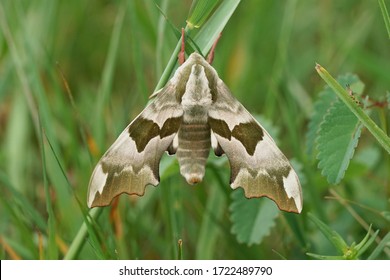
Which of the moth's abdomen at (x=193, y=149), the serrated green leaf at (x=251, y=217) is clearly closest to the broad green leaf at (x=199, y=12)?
the moth's abdomen at (x=193, y=149)

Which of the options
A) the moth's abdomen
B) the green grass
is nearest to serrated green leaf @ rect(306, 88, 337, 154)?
the green grass

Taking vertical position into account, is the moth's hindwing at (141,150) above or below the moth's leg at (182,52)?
below

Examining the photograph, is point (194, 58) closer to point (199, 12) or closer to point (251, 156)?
point (199, 12)

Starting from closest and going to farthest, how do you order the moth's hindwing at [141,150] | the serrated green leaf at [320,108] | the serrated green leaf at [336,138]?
the serrated green leaf at [336,138]
the moth's hindwing at [141,150]
the serrated green leaf at [320,108]

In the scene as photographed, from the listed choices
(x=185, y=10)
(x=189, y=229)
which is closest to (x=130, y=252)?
(x=189, y=229)

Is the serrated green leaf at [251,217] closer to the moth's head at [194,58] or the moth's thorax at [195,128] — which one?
the moth's thorax at [195,128]
